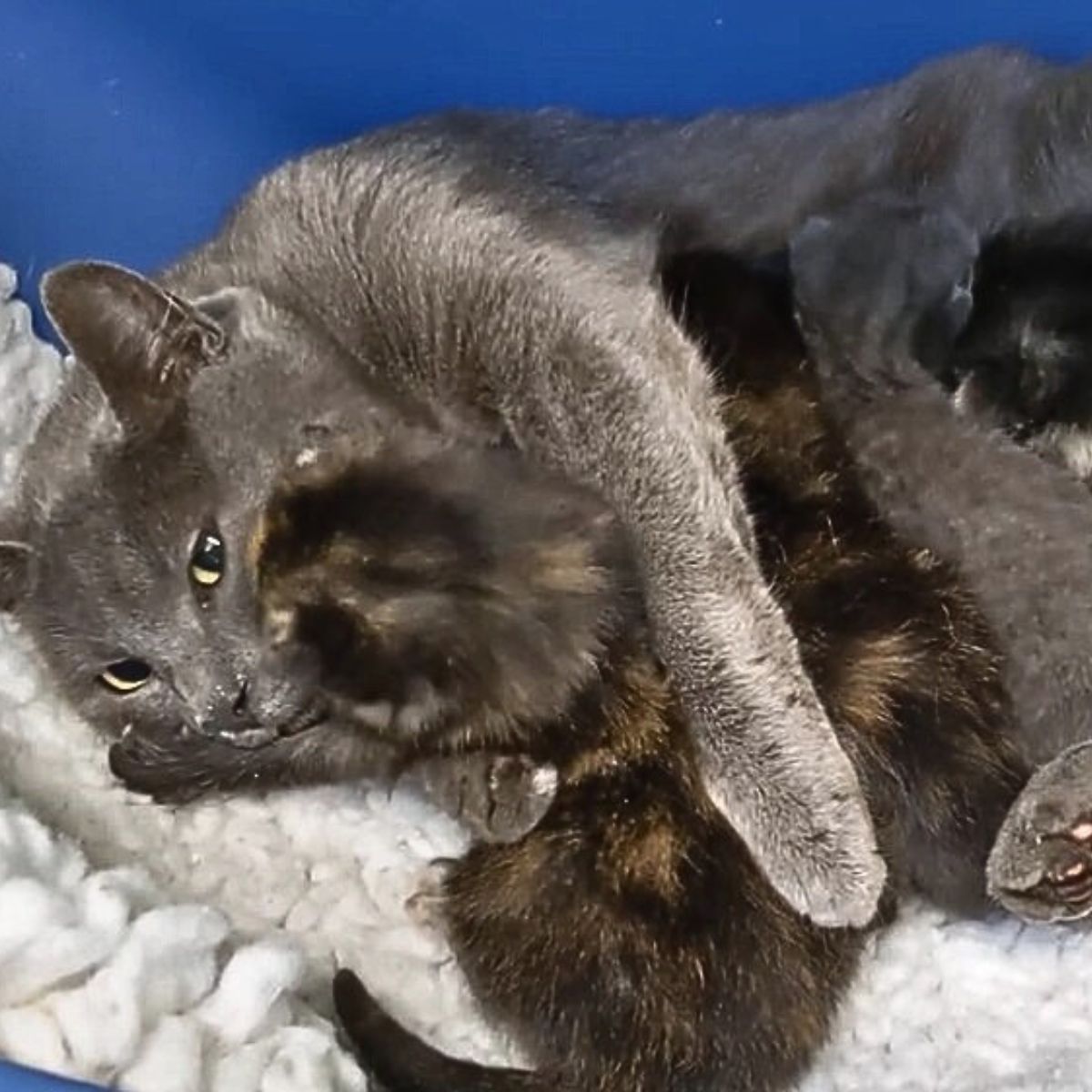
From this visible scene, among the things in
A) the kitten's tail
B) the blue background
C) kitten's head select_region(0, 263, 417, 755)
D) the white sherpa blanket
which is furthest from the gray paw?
the blue background

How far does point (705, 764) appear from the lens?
1.42 metres

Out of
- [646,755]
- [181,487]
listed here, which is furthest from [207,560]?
[646,755]

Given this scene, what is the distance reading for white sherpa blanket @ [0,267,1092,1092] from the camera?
130cm

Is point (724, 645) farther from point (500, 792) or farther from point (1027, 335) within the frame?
point (1027, 335)

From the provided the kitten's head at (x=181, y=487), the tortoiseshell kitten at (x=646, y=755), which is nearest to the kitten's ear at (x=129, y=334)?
the kitten's head at (x=181, y=487)

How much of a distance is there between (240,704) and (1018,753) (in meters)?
0.52

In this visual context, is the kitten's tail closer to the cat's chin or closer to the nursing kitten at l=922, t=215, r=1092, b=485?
the cat's chin

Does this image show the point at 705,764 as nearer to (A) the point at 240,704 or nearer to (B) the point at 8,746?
(A) the point at 240,704

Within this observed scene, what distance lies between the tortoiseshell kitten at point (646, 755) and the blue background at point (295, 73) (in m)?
0.36

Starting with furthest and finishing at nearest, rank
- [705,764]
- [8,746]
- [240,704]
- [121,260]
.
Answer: [121,260], [8,746], [705,764], [240,704]

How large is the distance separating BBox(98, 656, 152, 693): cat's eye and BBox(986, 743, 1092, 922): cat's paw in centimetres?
57

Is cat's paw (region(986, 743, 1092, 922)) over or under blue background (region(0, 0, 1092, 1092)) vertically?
under

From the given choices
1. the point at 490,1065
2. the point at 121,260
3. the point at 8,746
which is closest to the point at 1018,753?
the point at 490,1065

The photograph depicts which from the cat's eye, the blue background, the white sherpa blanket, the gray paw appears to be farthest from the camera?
the blue background
